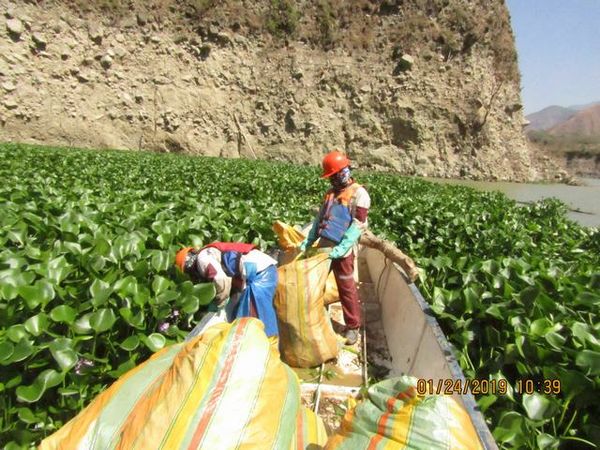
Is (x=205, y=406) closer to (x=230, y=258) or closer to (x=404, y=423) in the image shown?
(x=404, y=423)

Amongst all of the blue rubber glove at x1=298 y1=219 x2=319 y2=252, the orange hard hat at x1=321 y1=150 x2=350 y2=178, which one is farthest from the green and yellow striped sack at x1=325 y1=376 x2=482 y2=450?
the orange hard hat at x1=321 y1=150 x2=350 y2=178

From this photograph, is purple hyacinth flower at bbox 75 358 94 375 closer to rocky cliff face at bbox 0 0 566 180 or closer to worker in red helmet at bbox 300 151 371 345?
worker in red helmet at bbox 300 151 371 345

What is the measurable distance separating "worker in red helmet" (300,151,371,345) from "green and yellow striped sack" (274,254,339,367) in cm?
42

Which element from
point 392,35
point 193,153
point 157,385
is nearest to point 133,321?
point 157,385

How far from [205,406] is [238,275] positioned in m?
1.46

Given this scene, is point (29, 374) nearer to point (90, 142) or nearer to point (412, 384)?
point (412, 384)

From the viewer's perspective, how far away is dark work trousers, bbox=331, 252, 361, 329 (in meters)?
3.58

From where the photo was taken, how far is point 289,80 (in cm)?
2467

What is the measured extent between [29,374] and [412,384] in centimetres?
183

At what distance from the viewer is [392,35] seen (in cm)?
2570

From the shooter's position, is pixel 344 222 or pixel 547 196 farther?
pixel 547 196

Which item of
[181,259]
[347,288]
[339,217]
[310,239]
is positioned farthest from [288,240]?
[181,259]
